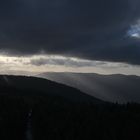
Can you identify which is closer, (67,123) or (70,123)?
(70,123)

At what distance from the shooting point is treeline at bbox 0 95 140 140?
5064 inches

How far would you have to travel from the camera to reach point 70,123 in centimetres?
14325

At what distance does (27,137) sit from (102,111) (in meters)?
55.6

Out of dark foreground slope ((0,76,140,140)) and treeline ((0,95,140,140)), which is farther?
treeline ((0,95,140,140))

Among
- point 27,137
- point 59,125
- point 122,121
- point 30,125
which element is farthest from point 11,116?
point 122,121

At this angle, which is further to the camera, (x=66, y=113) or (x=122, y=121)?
(x=66, y=113)

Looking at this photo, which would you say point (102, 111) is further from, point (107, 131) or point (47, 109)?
point (107, 131)

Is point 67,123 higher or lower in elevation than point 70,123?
lower

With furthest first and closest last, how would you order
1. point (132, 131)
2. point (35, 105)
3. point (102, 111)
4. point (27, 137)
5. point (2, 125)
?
point (35, 105) < point (102, 111) < point (2, 125) < point (132, 131) < point (27, 137)

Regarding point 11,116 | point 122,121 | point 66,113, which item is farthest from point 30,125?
point 122,121

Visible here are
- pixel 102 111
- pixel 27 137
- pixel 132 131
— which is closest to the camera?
pixel 27 137

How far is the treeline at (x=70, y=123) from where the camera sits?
12862cm

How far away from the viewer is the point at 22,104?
186125 millimetres

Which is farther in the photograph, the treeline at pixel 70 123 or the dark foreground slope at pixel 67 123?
the treeline at pixel 70 123
